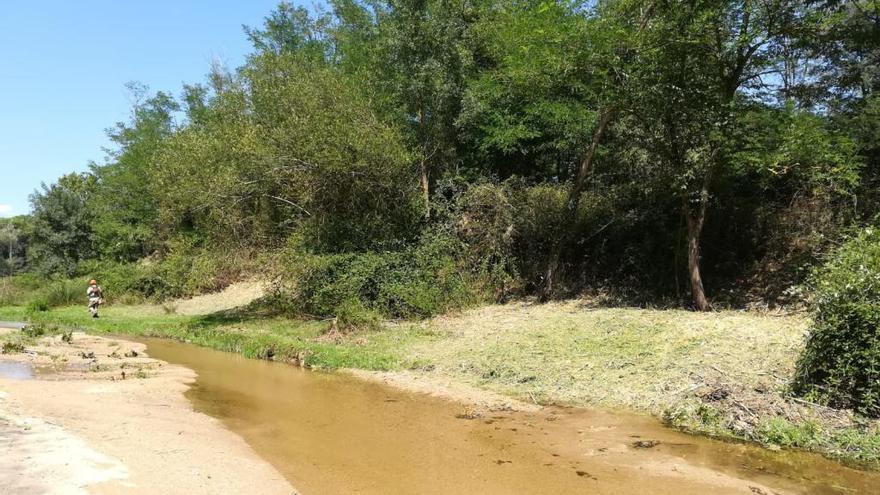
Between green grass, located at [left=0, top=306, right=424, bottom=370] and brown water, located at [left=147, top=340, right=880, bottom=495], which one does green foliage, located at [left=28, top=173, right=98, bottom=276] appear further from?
brown water, located at [left=147, top=340, right=880, bottom=495]

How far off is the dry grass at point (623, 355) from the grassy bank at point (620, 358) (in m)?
0.03

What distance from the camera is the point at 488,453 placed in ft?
28.7

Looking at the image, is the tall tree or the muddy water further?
the tall tree

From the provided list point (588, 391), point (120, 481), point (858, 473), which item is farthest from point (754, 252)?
point (120, 481)

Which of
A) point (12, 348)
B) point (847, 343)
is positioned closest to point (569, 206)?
point (847, 343)

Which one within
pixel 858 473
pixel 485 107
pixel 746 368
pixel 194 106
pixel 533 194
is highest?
pixel 194 106

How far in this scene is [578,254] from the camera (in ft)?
76.2

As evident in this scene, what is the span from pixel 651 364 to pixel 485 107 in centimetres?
1512

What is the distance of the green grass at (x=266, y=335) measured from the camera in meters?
15.8

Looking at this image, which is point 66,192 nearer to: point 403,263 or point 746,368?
point 403,263

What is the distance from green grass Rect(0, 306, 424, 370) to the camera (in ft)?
→ 51.7

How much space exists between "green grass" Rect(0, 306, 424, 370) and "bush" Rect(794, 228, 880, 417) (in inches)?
334

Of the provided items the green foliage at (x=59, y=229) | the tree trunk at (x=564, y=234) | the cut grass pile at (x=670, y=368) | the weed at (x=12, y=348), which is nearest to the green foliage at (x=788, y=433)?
the cut grass pile at (x=670, y=368)

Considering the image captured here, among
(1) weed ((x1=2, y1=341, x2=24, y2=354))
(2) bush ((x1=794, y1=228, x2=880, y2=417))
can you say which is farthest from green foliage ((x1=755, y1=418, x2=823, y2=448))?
(1) weed ((x1=2, y1=341, x2=24, y2=354))
